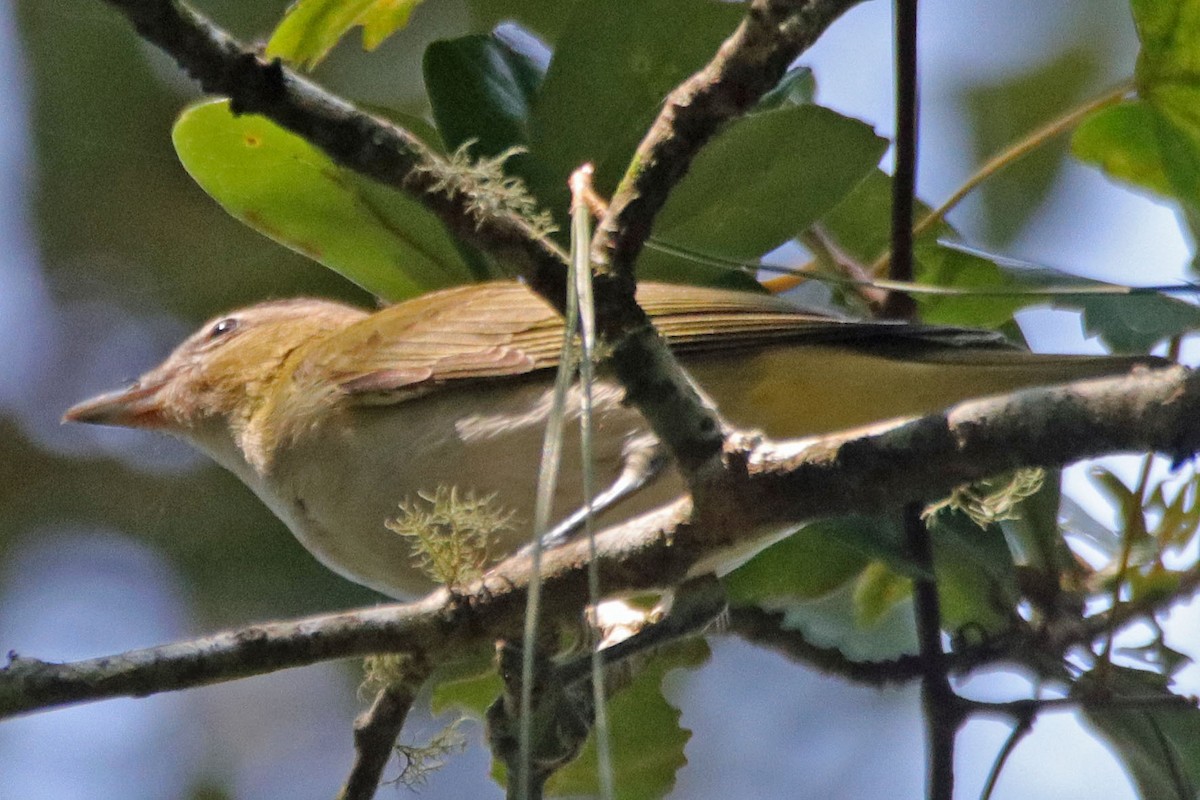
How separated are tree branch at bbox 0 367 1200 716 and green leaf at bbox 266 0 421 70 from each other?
89 centimetres

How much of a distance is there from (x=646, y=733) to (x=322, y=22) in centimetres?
167

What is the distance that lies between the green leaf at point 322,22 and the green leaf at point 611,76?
0.42m

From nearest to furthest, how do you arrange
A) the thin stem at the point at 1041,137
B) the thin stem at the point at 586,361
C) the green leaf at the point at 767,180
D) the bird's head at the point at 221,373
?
the thin stem at the point at 586,361, the green leaf at the point at 767,180, the thin stem at the point at 1041,137, the bird's head at the point at 221,373

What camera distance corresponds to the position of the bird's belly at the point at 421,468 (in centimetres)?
254

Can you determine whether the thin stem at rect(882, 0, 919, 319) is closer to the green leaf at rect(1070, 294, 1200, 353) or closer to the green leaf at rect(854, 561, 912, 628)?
the green leaf at rect(1070, 294, 1200, 353)

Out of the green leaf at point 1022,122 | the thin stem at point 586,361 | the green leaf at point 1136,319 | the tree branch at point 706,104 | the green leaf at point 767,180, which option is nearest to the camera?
the thin stem at point 586,361

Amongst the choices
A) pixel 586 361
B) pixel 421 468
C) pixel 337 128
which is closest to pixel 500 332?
pixel 421 468

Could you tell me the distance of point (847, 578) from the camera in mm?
2879

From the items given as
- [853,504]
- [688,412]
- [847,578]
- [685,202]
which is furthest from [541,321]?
[853,504]

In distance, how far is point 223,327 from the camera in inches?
139

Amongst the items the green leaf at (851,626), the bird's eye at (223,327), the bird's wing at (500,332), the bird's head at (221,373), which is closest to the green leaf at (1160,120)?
the bird's wing at (500,332)

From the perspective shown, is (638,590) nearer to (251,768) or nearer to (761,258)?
(761,258)

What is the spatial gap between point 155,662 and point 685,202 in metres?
1.31

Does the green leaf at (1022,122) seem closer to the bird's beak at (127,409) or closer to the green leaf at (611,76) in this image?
the green leaf at (611,76)
